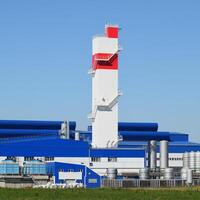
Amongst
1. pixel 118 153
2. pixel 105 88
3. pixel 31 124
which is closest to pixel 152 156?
pixel 118 153

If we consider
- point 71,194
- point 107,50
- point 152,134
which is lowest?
point 71,194

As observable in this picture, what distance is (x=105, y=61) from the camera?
86250mm

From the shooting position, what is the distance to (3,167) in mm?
80625

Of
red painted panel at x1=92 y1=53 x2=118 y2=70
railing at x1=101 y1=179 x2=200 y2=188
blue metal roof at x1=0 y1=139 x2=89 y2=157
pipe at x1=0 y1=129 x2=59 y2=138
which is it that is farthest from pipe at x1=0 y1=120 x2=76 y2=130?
railing at x1=101 y1=179 x2=200 y2=188

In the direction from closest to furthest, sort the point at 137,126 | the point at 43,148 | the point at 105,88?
the point at 43,148
the point at 105,88
the point at 137,126

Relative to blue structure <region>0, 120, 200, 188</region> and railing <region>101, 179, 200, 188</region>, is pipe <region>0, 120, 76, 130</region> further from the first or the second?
railing <region>101, 179, 200, 188</region>

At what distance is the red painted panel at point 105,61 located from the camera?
85750mm

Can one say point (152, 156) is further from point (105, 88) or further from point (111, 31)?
point (111, 31)

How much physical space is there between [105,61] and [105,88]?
3192mm

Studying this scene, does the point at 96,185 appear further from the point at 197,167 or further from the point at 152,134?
the point at 152,134

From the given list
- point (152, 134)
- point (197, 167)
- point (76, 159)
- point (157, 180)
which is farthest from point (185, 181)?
point (152, 134)

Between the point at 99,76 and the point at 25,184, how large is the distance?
1958 centimetres

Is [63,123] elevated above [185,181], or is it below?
above

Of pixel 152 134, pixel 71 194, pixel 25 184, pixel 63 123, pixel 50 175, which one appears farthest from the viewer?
pixel 152 134
